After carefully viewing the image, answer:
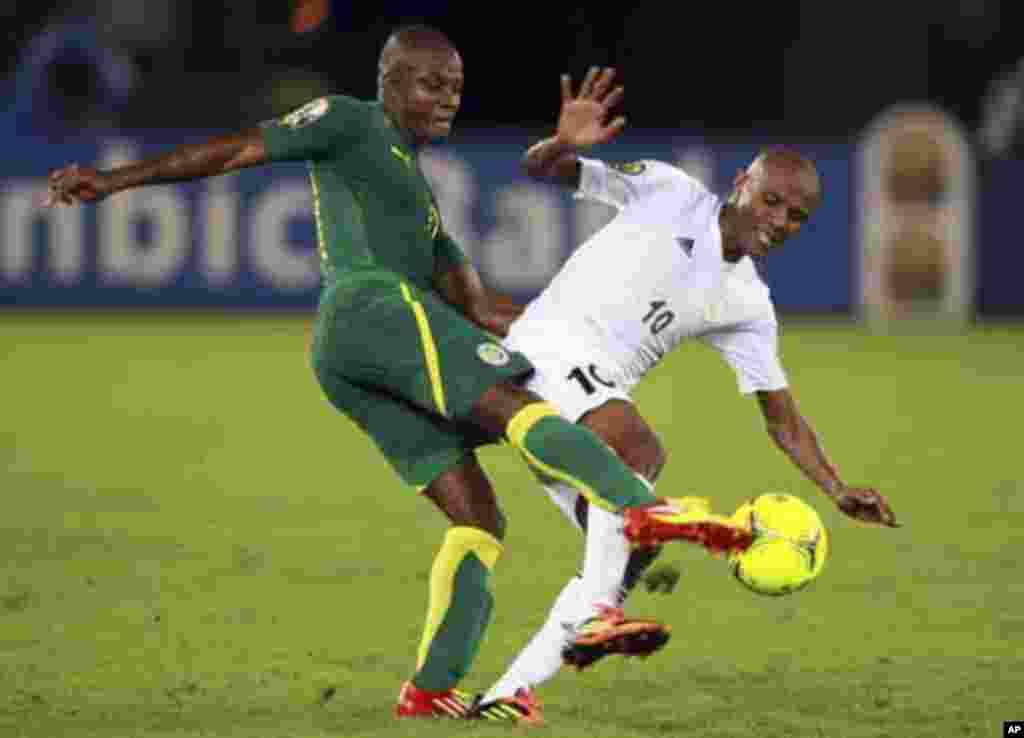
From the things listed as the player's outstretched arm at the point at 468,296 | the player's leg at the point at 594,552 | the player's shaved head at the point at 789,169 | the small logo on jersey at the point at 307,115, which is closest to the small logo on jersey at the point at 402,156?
the small logo on jersey at the point at 307,115

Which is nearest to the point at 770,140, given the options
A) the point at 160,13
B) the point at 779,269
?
the point at 779,269

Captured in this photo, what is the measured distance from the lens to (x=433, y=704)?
689 centimetres

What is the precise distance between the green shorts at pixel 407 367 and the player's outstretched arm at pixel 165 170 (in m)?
0.48

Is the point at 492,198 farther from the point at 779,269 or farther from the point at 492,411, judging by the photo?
the point at 492,411

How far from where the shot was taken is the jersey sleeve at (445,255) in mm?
7148

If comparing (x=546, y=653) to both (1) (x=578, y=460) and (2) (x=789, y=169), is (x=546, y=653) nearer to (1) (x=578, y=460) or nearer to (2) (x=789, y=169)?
(1) (x=578, y=460)

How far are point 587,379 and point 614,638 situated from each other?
3.08 feet

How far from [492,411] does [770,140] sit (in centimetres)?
1572

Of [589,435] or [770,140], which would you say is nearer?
[589,435]

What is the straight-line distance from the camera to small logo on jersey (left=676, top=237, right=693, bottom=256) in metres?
7.20

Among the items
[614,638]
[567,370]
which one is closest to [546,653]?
[614,638]

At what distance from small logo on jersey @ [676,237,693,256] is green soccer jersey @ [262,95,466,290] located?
0.77m

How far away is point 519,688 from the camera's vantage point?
682 centimetres

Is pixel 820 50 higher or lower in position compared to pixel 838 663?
higher
